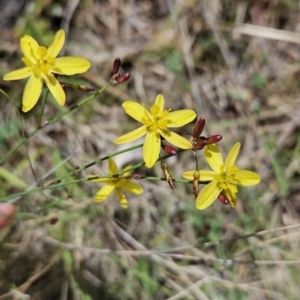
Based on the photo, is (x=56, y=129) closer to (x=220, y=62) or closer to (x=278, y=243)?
(x=220, y=62)

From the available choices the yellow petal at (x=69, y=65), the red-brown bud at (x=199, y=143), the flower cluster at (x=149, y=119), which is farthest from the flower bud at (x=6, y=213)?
the red-brown bud at (x=199, y=143)

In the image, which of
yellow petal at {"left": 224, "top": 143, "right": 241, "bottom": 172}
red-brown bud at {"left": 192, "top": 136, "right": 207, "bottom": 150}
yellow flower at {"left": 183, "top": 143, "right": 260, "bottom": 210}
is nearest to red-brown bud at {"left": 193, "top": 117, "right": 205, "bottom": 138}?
red-brown bud at {"left": 192, "top": 136, "right": 207, "bottom": 150}

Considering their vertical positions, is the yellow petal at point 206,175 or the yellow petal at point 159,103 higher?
the yellow petal at point 159,103

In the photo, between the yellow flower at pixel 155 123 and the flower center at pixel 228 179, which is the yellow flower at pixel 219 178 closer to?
the flower center at pixel 228 179

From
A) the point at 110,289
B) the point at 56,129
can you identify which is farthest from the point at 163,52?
the point at 110,289

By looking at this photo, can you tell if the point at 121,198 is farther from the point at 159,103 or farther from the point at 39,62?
the point at 39,62

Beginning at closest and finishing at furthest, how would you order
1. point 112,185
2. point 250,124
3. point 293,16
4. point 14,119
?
point 112,185 → point 14,119 → point 250,124 → point 293,16
